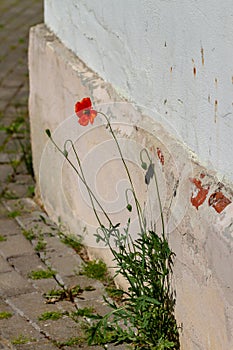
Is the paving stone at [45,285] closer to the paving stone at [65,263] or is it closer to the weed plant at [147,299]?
the paving stone at [65,263]

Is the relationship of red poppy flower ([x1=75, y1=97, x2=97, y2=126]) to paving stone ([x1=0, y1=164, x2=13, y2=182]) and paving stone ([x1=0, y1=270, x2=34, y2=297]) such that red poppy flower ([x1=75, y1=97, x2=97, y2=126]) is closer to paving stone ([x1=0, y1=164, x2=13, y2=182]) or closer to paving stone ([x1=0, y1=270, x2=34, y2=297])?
paving stone ([x1=0, y1=270, x2=34, y2=297])

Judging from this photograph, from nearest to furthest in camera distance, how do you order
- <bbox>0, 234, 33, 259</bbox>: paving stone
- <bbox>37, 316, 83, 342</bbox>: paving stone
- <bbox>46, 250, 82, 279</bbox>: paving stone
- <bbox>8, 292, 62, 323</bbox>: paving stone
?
<bbox>37, 316, 83, 342</bbox>: paving stone
<bbox>8, 292, 62, 323</bbox>: paving stone
<bbox>46, 250, 82, 279</bbox>: paving stone
<bbox>0, 234, 33, 259</bbox>: paving stone

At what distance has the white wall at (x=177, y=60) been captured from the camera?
3434 mm

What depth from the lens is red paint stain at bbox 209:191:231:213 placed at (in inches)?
136

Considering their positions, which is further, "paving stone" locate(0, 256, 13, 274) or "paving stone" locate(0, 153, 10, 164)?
"paving stone" locate(0, 153, 10, 164)

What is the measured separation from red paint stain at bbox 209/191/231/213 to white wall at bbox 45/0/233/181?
8cm

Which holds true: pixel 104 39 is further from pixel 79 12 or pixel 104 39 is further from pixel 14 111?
pixel 14 111

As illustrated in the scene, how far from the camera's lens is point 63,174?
18.1 ft

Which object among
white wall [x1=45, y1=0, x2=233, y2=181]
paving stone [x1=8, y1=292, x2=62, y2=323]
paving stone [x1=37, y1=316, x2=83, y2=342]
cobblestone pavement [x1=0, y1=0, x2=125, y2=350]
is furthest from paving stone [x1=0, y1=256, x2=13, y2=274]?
white wall [x1=45, y1=0, x2=233, y2=181]

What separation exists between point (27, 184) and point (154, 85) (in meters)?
2.46

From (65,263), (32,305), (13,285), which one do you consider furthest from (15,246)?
(32,305)

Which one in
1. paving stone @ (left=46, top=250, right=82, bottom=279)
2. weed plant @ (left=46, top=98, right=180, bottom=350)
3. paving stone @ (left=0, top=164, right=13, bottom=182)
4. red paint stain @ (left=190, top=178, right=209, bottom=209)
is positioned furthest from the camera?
paving stone @ (left=0, top=164, right=13, bottom=182)

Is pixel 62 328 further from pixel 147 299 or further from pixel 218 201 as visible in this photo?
pixel 218 201

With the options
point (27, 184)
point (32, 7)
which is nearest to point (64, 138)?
point (27, 184)
